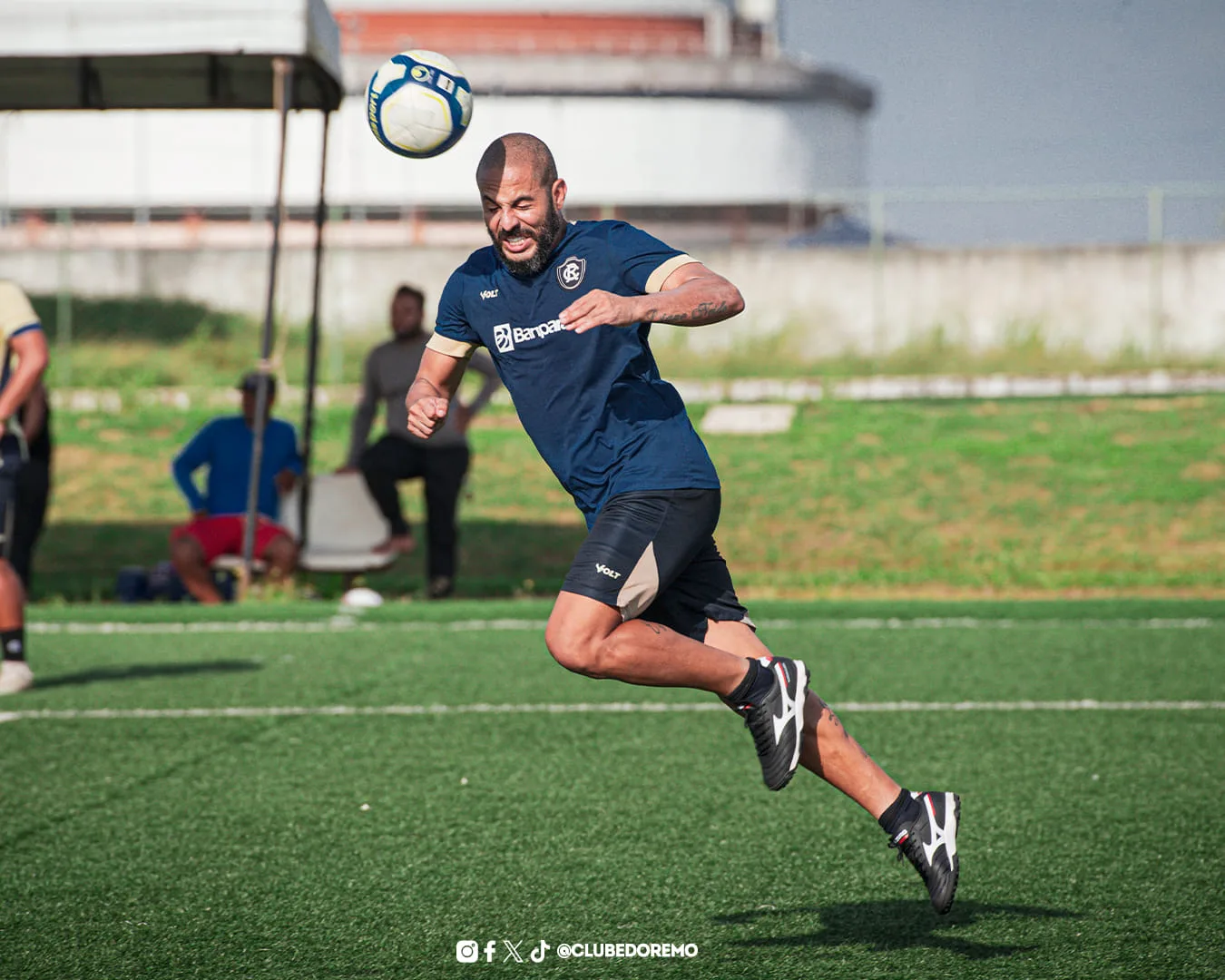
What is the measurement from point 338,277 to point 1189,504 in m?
12.9

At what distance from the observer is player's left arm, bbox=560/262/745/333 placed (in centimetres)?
404

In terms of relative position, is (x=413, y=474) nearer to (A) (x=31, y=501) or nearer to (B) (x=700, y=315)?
(A) (x=31, y=501)

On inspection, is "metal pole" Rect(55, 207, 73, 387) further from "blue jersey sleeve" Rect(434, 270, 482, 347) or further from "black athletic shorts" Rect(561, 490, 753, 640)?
"black athletic shorts" Rect(561, 490, 753, 640)

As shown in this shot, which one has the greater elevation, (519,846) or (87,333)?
(87,333)

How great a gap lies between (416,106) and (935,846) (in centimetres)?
284

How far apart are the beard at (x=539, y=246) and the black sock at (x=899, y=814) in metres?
1.78

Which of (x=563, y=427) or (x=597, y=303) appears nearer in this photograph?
(x=597, y=303)

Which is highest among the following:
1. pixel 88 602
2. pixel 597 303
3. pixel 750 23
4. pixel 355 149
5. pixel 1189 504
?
pixel 750 23

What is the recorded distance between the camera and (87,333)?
77.2 feet

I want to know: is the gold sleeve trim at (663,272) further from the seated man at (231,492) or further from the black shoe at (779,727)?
the seated man at (231,492)

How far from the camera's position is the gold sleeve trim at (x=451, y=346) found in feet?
15.8

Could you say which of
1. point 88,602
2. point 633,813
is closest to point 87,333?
point 88,602

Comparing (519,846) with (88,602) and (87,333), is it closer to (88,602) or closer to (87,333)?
(88,602)

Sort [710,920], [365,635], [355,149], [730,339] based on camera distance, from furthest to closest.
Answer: [355,149] < [730,339] < [365,635] < [710,920]
